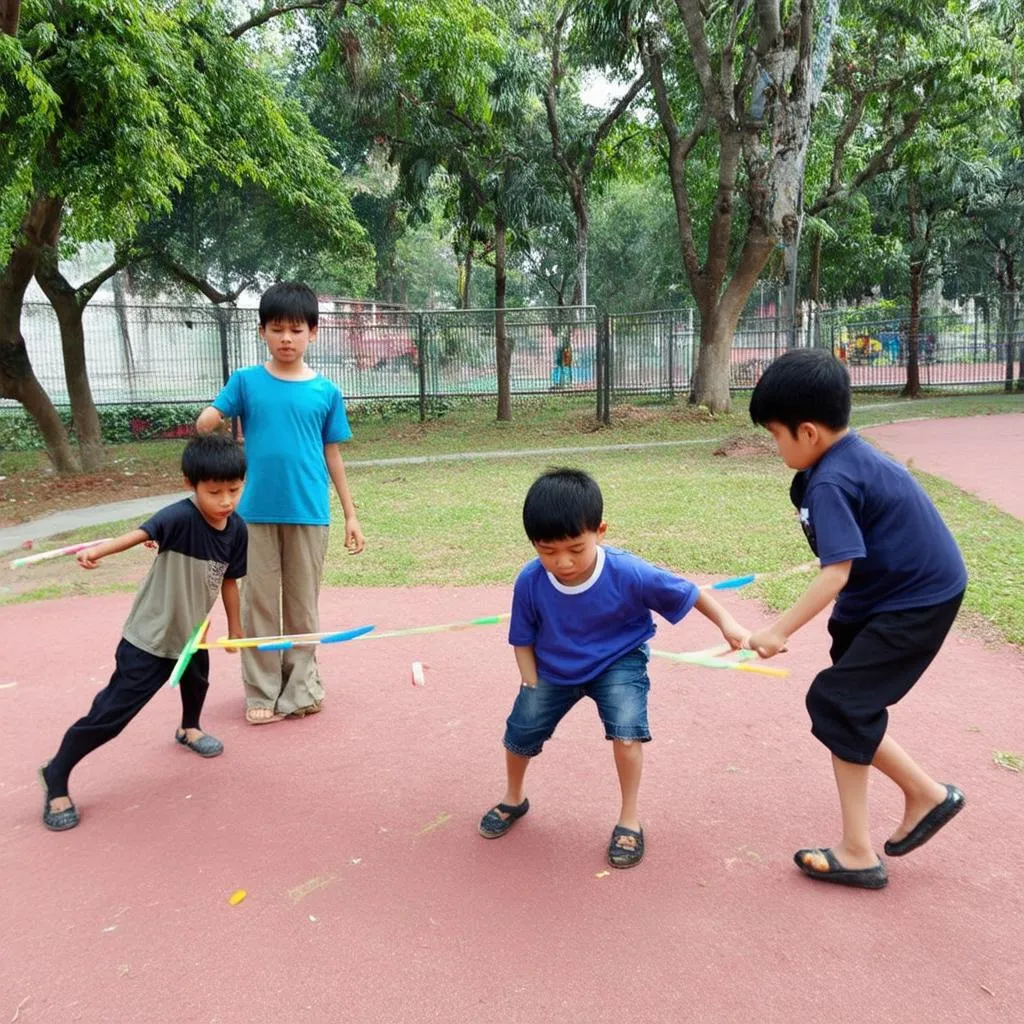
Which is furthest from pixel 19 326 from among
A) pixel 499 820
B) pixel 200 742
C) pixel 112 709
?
pixel 499 820

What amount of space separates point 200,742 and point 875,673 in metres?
2.73

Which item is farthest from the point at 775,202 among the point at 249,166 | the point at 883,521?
the point at 883,521

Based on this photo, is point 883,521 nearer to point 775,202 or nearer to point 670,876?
point 670,876

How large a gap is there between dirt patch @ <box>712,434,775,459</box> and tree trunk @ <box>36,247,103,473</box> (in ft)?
30.2

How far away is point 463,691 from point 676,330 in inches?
713

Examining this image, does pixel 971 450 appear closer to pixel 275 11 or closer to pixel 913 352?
pixel 913 352

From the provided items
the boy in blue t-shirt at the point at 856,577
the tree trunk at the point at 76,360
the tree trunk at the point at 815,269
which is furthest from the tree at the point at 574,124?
the boy in blue t-shirt at the point at 856,577

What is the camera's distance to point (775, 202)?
1390 centimetres

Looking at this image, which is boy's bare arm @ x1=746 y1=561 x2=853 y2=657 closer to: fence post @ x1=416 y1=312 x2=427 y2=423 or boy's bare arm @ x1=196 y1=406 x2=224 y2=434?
boy's bare arm @ x1=196 y1=406 x2=224 y2=434

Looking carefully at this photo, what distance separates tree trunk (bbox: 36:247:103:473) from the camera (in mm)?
13898

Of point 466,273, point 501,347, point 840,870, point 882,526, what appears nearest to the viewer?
point 882,526

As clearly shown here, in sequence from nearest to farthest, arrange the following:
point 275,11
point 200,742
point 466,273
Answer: point 200,742 < point 275,11 < point 466,273

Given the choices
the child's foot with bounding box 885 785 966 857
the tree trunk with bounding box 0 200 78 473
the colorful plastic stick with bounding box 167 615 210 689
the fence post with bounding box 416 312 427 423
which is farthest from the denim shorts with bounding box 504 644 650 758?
the fence post with bounding box 416 312 427 423

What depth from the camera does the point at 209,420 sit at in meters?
3.89
